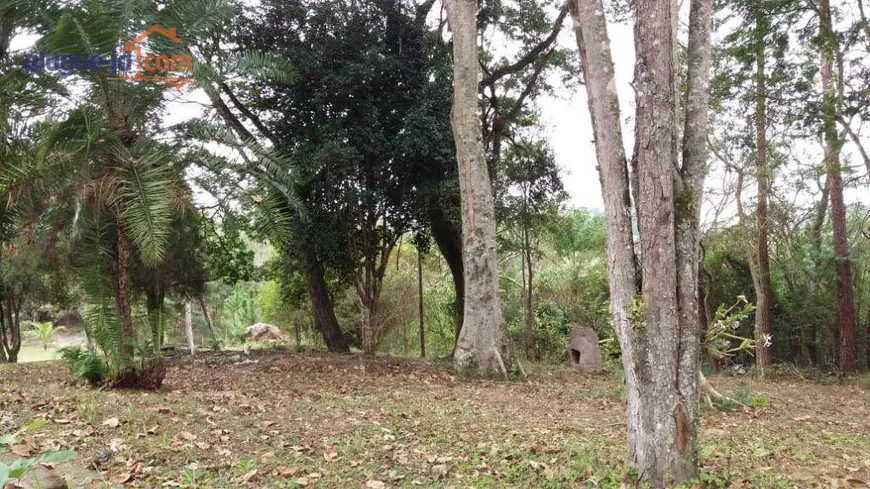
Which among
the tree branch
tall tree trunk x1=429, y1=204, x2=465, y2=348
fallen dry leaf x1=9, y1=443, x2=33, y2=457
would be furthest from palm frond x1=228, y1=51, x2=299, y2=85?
fallen dry leaf x1=9, y1=443, x2=33, y2=457

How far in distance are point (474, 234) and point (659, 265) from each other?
6544 millimetres

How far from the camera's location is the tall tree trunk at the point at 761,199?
1081 cm

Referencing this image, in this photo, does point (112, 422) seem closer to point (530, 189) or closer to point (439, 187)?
point (439, 187)

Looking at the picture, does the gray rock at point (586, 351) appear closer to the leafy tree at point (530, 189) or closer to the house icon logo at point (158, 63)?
the leafy tree at point (530, 189)

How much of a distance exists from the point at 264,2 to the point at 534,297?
11.2 m

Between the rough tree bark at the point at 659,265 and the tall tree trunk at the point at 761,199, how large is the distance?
794 cm

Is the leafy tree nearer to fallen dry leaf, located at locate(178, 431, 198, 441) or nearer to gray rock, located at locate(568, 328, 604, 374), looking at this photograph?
gray rock, located at locate(568, 328, 604, 374)

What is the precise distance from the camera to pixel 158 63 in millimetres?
7629

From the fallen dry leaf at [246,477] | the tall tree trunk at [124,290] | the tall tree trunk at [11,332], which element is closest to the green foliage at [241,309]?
the tall tree trunk at [11,332]

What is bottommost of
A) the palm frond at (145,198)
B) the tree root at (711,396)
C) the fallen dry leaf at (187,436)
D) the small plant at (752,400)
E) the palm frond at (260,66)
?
the small plant at (752,400)

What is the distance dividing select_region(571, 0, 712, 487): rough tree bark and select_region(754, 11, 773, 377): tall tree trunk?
794 cm

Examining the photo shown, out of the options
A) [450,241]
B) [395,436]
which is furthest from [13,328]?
[395,436]

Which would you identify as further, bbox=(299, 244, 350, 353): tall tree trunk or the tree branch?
bbox=(299, 244, 350, 353): tall tree trunk

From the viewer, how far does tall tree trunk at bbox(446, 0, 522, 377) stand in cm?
1008
